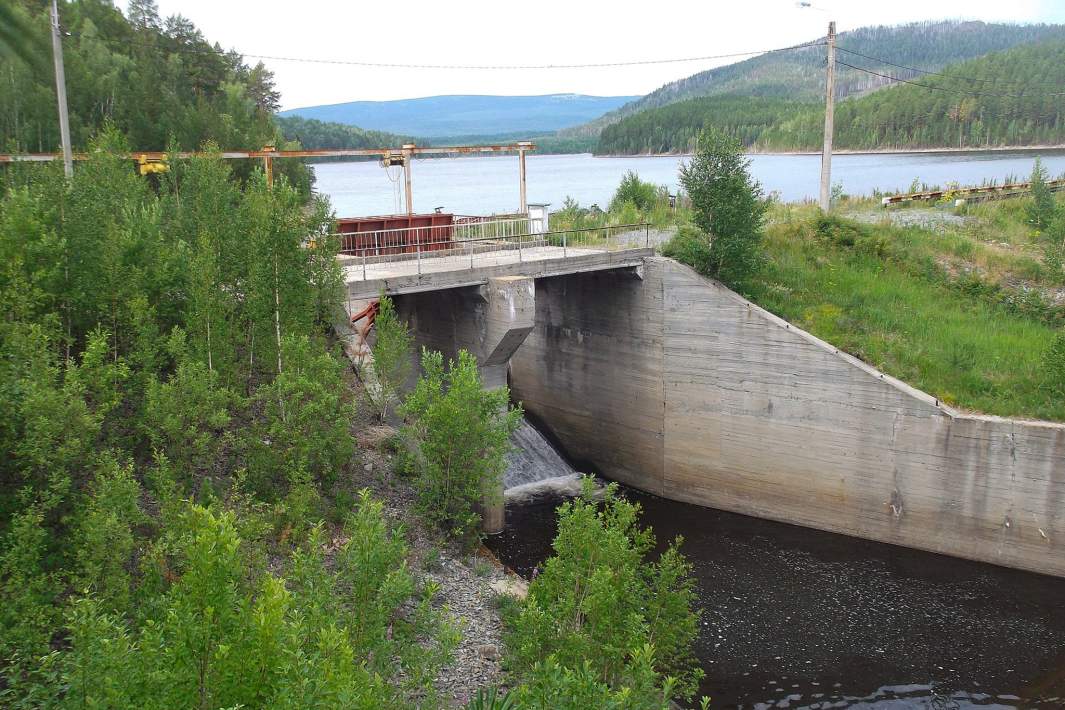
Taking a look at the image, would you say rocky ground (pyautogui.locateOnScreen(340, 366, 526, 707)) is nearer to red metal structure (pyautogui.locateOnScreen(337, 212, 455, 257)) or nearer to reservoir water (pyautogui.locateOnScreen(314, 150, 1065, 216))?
red metal structure (pyautogui.locateOnScreen(337, 212, 455, 257))

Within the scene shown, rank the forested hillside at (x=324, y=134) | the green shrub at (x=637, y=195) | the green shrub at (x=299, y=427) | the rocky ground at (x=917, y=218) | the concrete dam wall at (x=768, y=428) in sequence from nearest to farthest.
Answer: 1. the green shrub at (x=299, y=427)
2. the concrete dam wall at (x=768, y=428)
3. the rocky ground at (x=917, y=218)
4. the green shrub at (x=637, y=195)
5. the forested hillside at (x=324, y=134)

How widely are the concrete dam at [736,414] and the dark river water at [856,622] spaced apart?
3.71 ft

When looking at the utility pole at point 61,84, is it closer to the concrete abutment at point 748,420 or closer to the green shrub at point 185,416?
the green shrub at point 185,416

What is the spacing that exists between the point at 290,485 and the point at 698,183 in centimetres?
1762

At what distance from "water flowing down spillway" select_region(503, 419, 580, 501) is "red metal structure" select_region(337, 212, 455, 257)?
7.76 metres

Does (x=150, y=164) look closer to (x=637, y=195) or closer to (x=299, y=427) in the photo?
(x=299, y=427)

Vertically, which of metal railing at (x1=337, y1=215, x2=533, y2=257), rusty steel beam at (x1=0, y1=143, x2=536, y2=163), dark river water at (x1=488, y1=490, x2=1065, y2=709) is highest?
rusty steel beam at (x1=0, y1=143, x2=536, y2=163)

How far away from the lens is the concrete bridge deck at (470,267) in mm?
24359

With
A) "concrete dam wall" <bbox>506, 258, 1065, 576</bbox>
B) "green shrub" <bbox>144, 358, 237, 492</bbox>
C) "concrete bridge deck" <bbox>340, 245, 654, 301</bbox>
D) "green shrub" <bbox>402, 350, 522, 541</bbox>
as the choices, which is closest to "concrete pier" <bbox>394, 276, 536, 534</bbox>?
"concrete bridge deck" <bbox>340, 245, 654, 301</bbox>

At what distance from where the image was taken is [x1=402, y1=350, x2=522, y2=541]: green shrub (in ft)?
66.0

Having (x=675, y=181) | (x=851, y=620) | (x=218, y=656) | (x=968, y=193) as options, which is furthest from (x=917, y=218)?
(x=675, y=181)

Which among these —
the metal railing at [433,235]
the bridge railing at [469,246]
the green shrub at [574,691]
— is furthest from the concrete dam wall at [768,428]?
the green shrub at [574,691]

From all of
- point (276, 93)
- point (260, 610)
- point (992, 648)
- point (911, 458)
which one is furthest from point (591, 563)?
point (276, 93)

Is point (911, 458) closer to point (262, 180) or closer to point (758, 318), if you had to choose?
point (758, 318)
